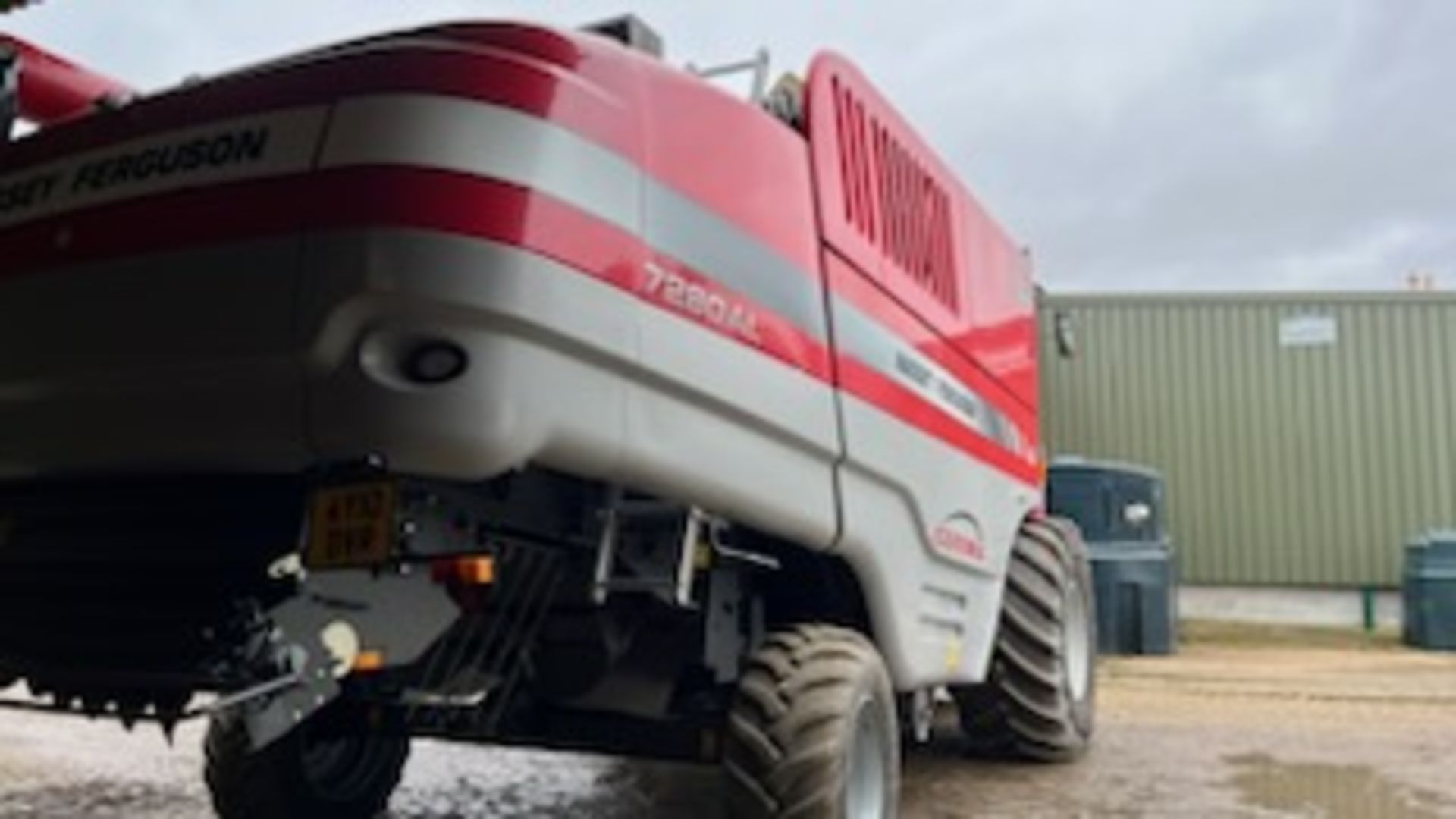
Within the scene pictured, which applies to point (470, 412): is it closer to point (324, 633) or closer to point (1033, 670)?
point (324, 633)

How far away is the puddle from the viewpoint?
644cm

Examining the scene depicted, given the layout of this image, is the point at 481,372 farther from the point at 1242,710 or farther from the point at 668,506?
the point at 1242,710

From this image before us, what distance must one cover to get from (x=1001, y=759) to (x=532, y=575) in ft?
13.4

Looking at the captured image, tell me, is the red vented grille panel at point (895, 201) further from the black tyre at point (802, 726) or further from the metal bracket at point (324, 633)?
the metal bracket at point (324, 633)

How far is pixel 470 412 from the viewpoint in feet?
10.4

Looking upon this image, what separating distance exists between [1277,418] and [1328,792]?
1225 cm

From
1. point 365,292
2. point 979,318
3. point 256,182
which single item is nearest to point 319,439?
point 365,292

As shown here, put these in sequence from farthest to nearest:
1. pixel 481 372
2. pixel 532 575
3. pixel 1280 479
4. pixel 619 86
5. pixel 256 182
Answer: pixel 1280 479
pixel 532 575
pixel 619 86
pixel 256 182
pixel 481 372

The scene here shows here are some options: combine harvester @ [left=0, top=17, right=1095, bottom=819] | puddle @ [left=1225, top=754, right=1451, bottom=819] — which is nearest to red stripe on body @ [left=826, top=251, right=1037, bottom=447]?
combine harvester @ [left=0, top=17, right=1095, bottom=819]

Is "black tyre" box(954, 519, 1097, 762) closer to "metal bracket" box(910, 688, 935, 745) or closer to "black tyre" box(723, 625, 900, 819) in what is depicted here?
"metal bracket" box(910, 688, 935, 745)

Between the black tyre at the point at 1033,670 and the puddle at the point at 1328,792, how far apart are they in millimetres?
830

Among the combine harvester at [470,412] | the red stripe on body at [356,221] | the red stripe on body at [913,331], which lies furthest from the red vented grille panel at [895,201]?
the red stripe on body at [356,221]

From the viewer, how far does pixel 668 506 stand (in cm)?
388

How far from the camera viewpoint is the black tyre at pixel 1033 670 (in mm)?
6840
